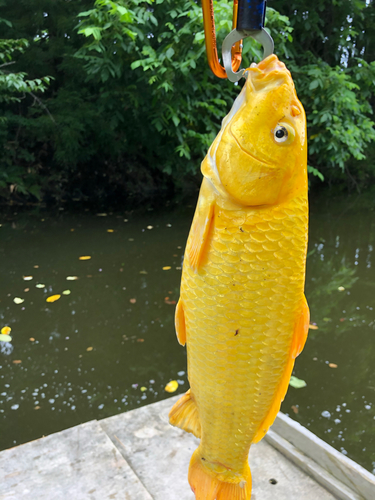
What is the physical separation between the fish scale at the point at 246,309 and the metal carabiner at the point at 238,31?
278 mm

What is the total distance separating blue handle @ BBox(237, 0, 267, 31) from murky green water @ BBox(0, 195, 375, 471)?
2.48 meters

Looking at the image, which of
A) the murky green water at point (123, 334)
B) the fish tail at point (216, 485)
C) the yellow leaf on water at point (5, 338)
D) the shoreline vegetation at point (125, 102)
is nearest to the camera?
the fish tail at point (216, 485)

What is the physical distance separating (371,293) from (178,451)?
132 inches

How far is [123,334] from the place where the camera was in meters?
3.60

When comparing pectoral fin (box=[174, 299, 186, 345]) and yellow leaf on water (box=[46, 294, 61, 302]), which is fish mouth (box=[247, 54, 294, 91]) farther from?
yellow leaf on water (box=[46, 294, 61, 302])

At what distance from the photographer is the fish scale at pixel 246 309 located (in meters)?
0.77

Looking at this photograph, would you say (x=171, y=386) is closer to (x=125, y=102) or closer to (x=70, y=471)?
(x=70, y=471)

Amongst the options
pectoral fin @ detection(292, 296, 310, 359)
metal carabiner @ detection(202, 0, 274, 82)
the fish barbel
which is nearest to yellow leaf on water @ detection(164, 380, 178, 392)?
the fish barbel

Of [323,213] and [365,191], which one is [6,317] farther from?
[365,191]

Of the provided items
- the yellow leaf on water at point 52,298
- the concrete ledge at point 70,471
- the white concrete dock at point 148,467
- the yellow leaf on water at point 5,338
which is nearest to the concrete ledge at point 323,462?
the white concrete dock at point 148,467

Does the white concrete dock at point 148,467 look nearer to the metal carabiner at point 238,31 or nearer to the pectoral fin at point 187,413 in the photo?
the pectoral fin at point 187,413

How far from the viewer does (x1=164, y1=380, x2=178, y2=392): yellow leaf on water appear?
2893 millimetres

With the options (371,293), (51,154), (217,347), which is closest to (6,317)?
(217,347)

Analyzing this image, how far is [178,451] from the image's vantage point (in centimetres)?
189
